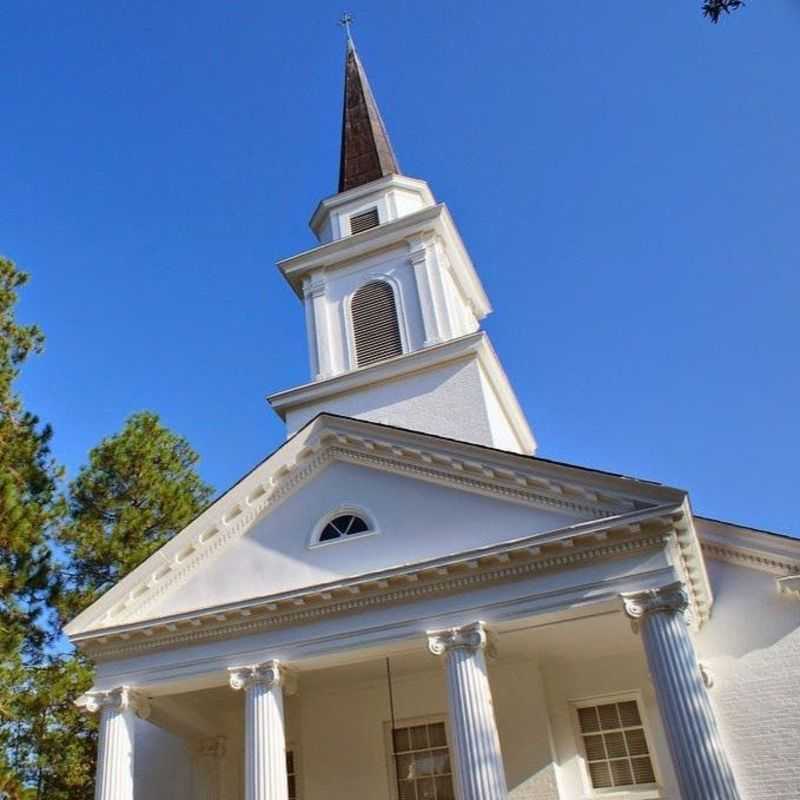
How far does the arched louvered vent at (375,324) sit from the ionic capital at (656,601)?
9.52m

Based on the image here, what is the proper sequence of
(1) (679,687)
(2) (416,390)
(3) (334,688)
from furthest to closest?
(2) (416,390), (3) (334,688), (1) (679,687)

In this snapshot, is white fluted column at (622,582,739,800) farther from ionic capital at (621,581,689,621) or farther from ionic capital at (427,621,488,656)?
ionic capital at (427,621,488,656)

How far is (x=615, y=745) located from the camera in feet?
43.1

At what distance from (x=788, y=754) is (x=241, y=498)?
932 cm

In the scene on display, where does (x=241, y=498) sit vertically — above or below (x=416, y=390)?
below

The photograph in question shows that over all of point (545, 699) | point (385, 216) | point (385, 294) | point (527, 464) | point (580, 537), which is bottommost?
point (545, 699)

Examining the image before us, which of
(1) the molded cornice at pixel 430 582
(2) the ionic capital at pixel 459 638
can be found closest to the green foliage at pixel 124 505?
(1) the molded cornice at pixel 430 582

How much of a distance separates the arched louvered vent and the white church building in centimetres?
544

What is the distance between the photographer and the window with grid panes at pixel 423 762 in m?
13.6

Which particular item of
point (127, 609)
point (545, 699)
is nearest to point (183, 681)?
point (127, 609)

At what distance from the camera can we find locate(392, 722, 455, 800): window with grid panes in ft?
44.5

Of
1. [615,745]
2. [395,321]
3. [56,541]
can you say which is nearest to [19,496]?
[56,541]

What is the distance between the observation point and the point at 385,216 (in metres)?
21.8

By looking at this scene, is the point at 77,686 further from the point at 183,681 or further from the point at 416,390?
the point at 416,390
